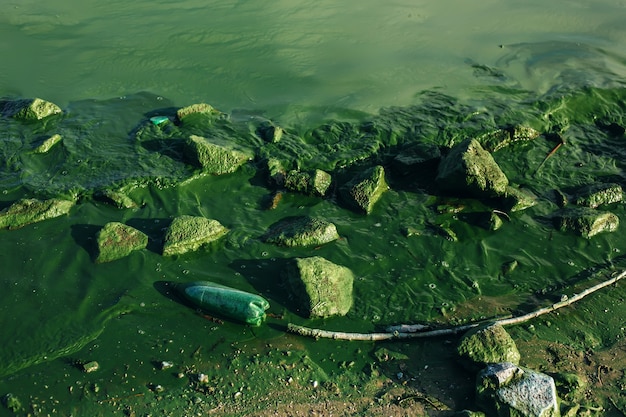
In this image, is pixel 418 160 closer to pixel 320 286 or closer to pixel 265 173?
pixel 265 173

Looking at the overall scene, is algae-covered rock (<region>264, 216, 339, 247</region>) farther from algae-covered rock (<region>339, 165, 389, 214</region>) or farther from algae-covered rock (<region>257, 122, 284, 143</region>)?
algae-covered rock (<region>257, 122, 284, 143</region>)

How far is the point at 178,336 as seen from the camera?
19.9 ft

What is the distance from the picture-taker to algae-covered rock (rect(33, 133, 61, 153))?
8.62 meters

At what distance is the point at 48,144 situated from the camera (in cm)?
870

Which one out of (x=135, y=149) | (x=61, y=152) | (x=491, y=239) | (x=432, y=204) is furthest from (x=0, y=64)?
(x=491, y=239)

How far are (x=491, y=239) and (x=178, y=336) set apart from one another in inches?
160

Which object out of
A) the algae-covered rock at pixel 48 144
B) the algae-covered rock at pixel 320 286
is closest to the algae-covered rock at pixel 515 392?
the algae-covered rock at pixel 320 286

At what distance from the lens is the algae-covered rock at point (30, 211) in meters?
7.34

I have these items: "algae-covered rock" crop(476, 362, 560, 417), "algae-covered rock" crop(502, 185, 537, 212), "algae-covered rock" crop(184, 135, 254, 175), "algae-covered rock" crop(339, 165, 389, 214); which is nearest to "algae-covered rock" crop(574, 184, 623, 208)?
"algae-covered rock" crop(502, 185, 537, 212)

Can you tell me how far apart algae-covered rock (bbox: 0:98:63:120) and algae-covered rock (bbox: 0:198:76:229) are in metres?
2.23

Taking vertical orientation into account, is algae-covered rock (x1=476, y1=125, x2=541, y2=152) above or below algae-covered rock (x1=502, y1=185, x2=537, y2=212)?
above

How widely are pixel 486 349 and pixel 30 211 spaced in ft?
18.8

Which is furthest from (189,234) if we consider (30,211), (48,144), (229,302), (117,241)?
(48,144)

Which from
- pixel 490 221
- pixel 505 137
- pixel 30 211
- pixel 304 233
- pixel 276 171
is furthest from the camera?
→ pixel 505 137
